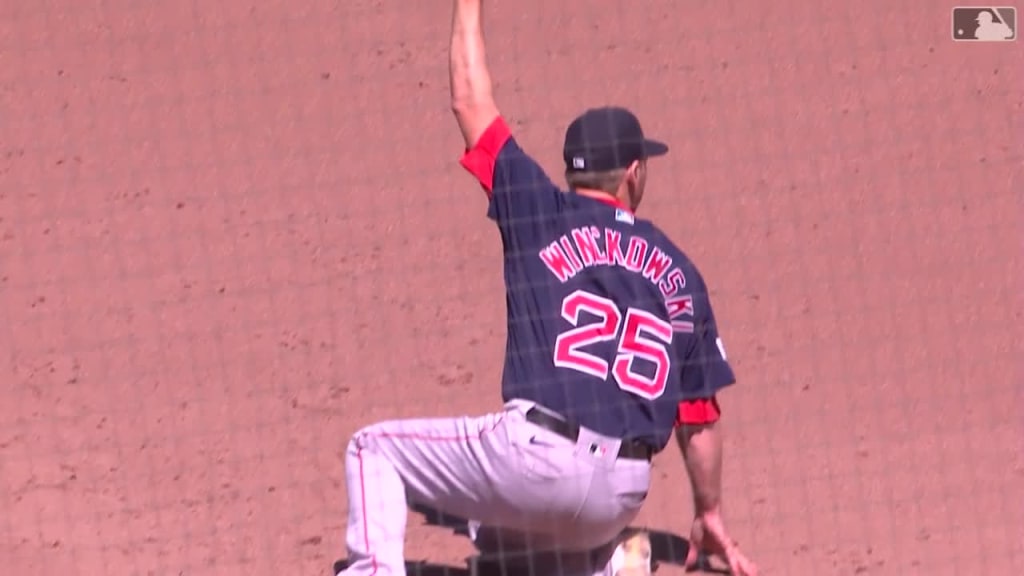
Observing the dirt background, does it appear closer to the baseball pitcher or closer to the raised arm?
the baseball pitcher

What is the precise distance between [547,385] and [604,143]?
2.40 ft

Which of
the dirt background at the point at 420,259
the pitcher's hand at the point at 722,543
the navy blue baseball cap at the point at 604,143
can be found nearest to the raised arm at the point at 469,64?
the navy blue baseball cap at the point at 604,143

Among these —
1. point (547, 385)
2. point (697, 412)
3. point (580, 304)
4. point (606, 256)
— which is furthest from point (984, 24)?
point (547, 385)

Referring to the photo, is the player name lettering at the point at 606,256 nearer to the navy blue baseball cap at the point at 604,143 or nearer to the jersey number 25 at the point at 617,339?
the jersey number 25 at the point at 617,339

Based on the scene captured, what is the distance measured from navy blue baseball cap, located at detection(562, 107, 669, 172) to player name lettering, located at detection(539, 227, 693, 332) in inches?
9.1

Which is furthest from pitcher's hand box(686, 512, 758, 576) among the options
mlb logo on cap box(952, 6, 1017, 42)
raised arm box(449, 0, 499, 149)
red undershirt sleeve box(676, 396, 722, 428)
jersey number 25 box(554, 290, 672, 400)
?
mlb logo on cap box(952, 6, 1017, 42)

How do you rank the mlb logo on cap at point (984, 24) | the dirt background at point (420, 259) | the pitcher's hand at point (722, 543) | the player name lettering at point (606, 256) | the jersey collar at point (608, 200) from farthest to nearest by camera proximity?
the mlb logo on cap at point (984, 24) < the dirt background at point (420, 259) < the pitcher's hand at point (722, 543) < the jersey collar at point (608, 200) < the player name lettering at point (606, 256)

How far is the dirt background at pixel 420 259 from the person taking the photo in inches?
228

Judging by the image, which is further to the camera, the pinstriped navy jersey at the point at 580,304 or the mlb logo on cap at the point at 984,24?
the mlb logo on cap at the point at 984,24

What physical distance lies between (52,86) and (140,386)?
Result: 2466 mm

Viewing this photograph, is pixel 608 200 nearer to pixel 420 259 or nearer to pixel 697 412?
pixel 697 412

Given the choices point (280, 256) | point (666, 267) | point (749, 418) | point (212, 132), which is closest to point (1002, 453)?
point (749, 418)

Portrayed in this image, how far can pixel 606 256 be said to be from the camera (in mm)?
4402

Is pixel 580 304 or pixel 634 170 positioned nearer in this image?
pixel 580 304
